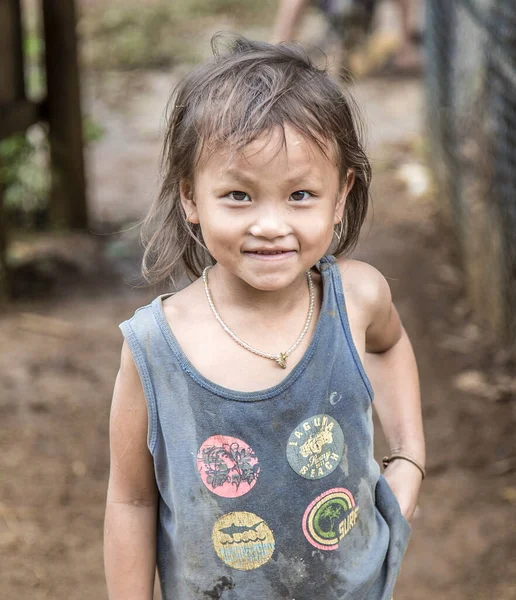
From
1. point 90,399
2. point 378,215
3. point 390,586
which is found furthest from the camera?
point 378,215

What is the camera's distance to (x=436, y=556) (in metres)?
2.85

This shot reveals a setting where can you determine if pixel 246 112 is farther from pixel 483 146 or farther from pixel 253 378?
pixel 483 146

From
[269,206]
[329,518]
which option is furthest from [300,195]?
[329,518]

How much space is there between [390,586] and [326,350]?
0.46 metres

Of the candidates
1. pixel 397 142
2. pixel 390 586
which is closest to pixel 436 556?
pixel 390 586

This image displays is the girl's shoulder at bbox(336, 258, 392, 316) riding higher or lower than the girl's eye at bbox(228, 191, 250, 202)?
lower

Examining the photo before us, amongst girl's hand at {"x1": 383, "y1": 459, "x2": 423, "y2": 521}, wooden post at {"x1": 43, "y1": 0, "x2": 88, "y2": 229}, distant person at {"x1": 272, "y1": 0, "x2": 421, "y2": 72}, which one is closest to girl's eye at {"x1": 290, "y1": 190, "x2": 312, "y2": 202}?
girl's hand at {"x1": 383, "y1": 459, "x2": 423, "y2": 521}

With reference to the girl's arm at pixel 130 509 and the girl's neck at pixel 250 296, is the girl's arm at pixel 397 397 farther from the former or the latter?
the girl's arm at pixel 130 509

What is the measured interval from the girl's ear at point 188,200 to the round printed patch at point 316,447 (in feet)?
1.29

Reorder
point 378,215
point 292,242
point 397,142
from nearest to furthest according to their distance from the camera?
point 292,242 < point 378,215 < point 397,142

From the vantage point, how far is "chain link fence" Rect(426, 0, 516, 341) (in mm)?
3658

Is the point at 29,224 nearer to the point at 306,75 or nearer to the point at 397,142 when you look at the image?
the point at 397,142

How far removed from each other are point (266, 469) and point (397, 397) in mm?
440

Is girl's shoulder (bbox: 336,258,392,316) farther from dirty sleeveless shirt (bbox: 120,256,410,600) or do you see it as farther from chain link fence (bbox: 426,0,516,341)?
chain link fence (bbox: 426,0,516,341)
